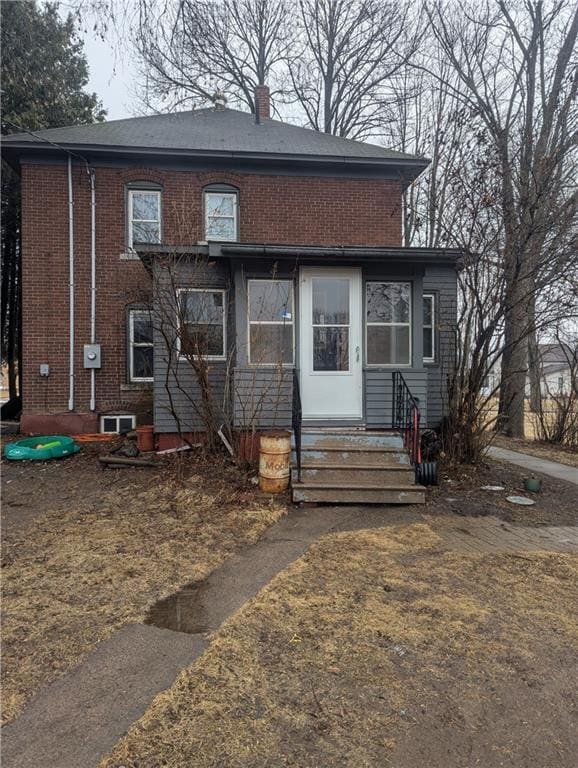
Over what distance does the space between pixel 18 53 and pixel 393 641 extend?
1570 cm

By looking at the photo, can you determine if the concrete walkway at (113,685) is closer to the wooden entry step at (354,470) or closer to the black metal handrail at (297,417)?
the wooden entry step at (354,470)

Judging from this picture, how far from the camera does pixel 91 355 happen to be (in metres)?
10.2

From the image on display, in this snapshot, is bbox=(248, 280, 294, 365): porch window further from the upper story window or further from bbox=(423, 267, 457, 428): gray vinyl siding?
the upper story window

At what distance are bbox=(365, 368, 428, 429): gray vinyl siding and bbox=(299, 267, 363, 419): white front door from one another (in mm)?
148

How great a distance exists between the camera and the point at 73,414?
10.2 metres

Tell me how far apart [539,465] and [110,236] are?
10.6 meters

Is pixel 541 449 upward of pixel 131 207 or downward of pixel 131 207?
downward

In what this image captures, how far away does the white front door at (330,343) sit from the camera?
7695mm

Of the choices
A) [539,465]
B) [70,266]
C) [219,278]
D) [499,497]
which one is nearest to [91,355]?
[70,266]

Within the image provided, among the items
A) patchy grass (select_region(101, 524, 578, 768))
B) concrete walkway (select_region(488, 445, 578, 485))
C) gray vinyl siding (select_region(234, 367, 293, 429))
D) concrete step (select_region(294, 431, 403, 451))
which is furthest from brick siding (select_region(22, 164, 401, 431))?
patchy grass (select_region(101, 524, 578, 768))

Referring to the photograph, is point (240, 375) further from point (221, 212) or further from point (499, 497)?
point (221, 212)

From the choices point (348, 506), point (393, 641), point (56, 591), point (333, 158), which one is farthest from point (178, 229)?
point (393, 641)

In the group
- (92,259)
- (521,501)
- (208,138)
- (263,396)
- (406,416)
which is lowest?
(521,501)

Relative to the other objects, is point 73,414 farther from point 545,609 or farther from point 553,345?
point 553,345
